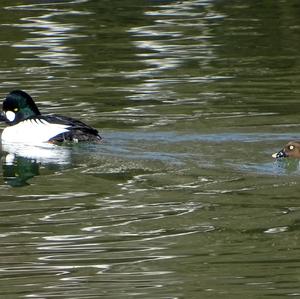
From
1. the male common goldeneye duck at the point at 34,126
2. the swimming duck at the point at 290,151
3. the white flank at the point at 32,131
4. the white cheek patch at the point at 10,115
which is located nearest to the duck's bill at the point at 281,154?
the swimming duck at the point at 290,151

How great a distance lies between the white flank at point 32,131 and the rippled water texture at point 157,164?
0.43 feet

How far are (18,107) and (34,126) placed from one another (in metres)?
0.45

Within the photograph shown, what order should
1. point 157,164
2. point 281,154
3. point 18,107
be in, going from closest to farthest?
point 281,154, point 157,164, point 18,107

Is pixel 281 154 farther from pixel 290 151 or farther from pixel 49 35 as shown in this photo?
pixel 49 35

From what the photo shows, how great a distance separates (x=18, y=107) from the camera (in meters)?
14.3

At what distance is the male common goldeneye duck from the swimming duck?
6.90 feet

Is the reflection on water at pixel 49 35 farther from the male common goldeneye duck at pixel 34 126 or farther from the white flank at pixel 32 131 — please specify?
the white flank at pixel 32 131

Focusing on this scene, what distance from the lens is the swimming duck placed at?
12.0 meters

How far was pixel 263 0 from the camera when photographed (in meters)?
23.7

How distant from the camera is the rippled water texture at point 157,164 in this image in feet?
28.7

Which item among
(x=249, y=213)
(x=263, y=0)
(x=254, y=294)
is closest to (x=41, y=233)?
(x=249, y=213)

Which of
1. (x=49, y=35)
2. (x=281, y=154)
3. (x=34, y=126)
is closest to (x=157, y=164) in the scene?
(x=281, y=154)

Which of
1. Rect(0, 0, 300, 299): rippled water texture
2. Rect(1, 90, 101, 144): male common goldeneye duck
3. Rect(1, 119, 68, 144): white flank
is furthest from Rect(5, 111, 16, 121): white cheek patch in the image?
Rect(0, 0, 300, 299): rippled water texture

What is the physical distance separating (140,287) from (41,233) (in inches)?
71.5
